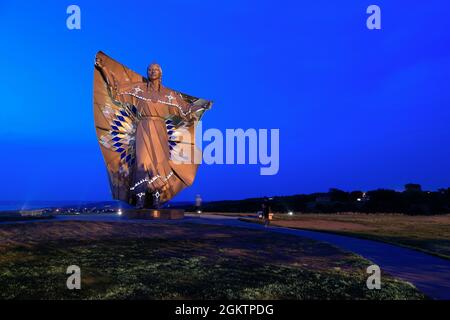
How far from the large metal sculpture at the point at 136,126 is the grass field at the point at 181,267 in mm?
6957

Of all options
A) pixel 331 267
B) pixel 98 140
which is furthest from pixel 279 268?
pixel 98 140

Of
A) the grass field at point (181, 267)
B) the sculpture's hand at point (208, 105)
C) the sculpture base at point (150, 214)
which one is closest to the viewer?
the grass field at point (181, 267)

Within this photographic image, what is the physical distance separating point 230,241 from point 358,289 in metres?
7.83

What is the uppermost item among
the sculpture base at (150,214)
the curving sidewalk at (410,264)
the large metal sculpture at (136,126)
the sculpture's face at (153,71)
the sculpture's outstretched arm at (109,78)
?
the sculpture's face at (153,71)

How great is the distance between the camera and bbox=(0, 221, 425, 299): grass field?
8.34m

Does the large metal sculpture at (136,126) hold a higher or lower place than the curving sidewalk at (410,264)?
higher

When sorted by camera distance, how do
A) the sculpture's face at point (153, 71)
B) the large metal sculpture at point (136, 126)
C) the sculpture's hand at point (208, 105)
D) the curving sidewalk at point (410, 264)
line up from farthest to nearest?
the sculpture's hand at point (208, 105)
the sculpture's face at point (153, 71)
the large metal sculpture at point (136, 126)
the curving sidewalk at point (410, 264)

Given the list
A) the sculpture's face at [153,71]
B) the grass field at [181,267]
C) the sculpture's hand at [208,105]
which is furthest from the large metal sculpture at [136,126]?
the grass field at [181,267]

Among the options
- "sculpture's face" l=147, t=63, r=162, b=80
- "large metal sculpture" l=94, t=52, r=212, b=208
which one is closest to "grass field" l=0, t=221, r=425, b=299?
"large metal sculpture" l=94, t=52, r=212, b=208

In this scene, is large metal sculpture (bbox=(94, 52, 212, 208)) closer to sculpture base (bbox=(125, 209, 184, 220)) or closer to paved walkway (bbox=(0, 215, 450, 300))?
sculpture base (bbox=(125, 209, 184, 220))

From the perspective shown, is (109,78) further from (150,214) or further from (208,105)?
(150,214)

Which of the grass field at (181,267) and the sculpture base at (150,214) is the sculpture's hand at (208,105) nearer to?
the sculpture base at (150,214)

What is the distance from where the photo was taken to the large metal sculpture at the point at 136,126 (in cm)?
2384
